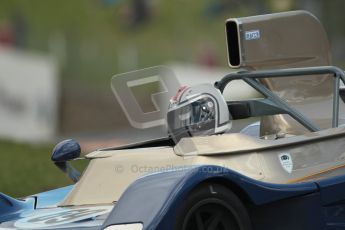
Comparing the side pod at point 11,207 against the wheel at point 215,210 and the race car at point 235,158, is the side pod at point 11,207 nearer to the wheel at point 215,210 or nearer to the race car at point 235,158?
the race car at point 235,158

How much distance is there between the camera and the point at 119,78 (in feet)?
24.0

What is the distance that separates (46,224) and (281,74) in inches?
78.0

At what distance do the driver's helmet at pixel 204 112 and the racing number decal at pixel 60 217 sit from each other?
2.83 feet

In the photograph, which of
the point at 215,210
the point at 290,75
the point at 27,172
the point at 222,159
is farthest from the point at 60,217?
the point at 27,172

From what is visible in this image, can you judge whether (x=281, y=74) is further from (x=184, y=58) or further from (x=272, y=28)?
(x=184, y=58)

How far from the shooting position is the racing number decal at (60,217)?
6121mm

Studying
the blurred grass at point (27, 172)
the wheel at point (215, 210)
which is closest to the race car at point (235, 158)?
the wheel at point (215, 210)

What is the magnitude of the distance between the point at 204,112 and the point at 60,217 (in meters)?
1.22

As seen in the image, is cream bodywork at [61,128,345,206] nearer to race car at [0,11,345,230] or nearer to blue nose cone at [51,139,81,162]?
race car at [0,11,345,230]

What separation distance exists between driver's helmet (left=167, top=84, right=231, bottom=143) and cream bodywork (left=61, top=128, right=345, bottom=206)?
22 cm

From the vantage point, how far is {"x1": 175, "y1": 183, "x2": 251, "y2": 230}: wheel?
18.1 feet

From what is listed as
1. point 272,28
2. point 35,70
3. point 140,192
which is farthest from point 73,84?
point 140,192

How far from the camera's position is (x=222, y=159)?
6320 millimetres

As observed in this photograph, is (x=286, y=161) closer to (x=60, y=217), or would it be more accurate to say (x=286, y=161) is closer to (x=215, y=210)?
(x=215, y=210)
